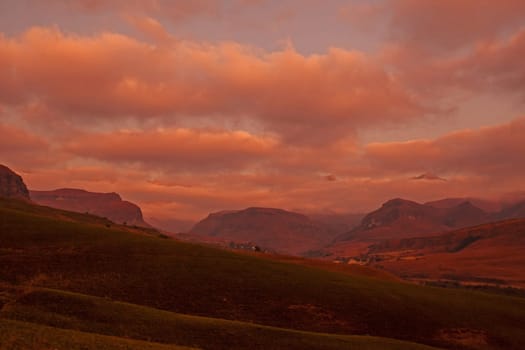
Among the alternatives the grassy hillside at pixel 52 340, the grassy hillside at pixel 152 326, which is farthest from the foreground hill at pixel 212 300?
the grassy hillside at pixel 52 340

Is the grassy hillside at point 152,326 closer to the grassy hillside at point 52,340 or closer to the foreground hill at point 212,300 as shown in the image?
the foreground hill at point 212,300

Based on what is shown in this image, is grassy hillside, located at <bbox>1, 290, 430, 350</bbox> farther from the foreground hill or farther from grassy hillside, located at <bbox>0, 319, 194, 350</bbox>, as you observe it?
grassy hillside, located at <bbox>0, 319, 194, 350</bbox>

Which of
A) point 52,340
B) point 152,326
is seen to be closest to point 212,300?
point 152,326

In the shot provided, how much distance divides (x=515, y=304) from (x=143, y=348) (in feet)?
293

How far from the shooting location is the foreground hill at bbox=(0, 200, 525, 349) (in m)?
48.0

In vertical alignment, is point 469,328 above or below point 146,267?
below

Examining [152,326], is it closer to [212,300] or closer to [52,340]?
[52,340]

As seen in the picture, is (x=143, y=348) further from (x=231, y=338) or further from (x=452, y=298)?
(x=452, y=298)

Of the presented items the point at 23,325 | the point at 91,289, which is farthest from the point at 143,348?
the point at 91,289

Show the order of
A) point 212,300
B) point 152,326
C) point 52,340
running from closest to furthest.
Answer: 1. point 52,340
2. point 152,326
3. point 212,300

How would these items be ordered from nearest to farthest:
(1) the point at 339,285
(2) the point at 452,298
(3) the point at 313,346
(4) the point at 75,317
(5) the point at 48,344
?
(5) the point at 48,344
(4) the point at 75,317
(3) the point at 313,346
(1) the point at 339,285
(2) the point at 452,298

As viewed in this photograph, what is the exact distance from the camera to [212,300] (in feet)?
227

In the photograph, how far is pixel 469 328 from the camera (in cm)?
7369

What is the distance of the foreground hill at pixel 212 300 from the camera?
157 feet
